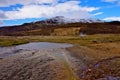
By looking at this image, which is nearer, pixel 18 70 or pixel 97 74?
pixel 97 74

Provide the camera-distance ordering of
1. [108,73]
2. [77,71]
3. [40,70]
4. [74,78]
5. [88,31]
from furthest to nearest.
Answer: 1. [88,31]
2. [40,70]
3. [77,71]
4. [108,73]
5. [74,78]

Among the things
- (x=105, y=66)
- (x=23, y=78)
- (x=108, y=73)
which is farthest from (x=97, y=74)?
(x=23, y=78)

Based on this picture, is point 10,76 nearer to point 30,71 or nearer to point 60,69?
point 30,71

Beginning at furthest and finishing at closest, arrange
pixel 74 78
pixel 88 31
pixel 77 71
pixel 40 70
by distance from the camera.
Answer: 1. pixel 88 31
2. pixel 40 70
3. pixel 77 71
4. pixel 74 78

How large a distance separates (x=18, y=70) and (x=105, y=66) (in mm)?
9322

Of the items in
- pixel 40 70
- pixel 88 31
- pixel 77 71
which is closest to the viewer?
pixel 77 71

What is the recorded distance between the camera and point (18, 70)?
2841cm

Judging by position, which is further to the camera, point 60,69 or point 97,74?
point 60,69

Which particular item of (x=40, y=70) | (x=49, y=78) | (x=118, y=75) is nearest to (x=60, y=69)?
(x=40, y=70)

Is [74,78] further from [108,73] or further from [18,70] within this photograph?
[18,70]

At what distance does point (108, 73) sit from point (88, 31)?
132 metres

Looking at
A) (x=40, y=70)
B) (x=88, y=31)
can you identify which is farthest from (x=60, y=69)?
(x=88, y=31)

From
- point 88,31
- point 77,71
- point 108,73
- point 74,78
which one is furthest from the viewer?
point 88,31

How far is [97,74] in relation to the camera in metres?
24.4
